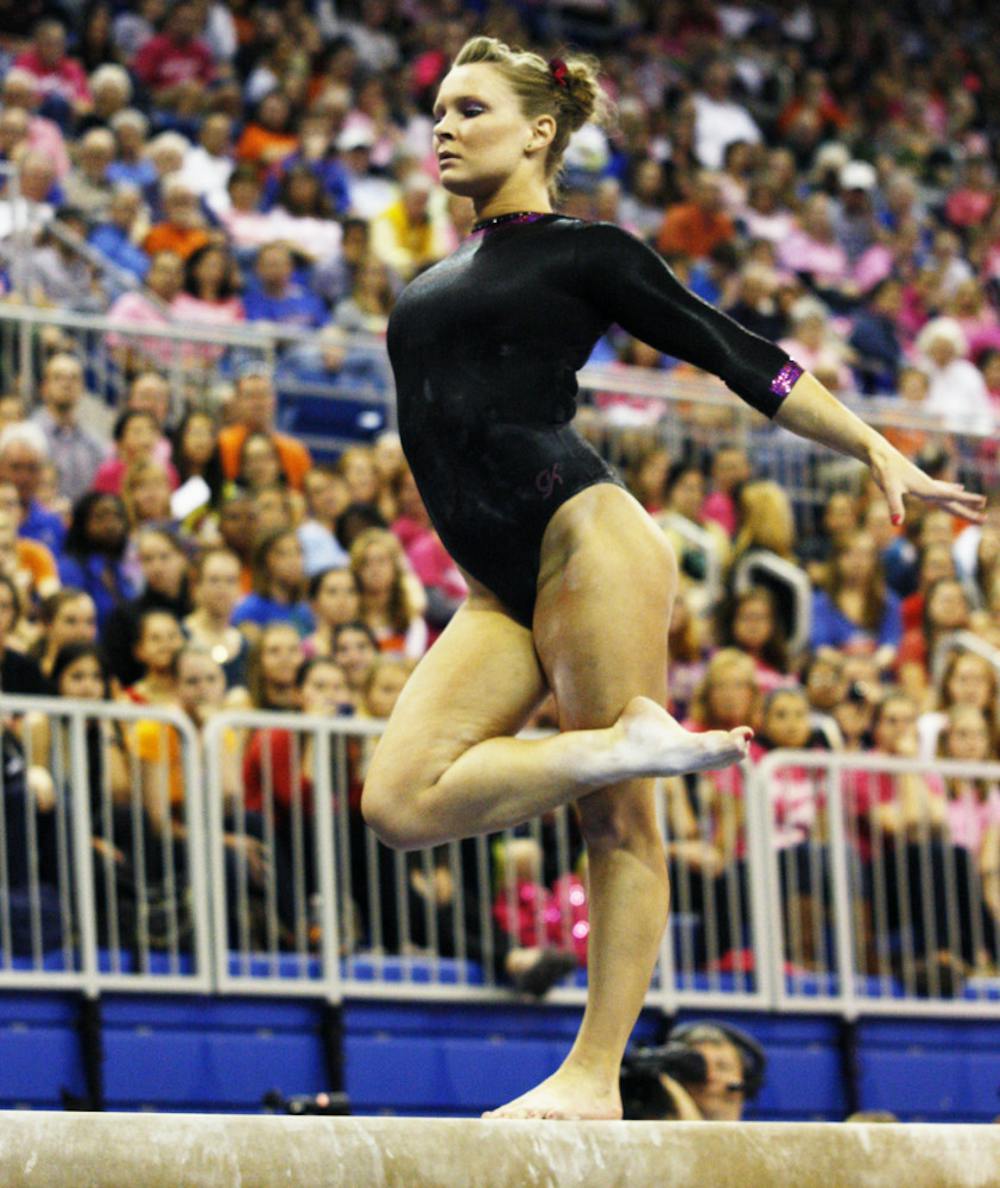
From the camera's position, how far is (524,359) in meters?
3.73

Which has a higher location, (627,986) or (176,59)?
(176,59)

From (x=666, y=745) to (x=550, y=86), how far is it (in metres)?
1.21

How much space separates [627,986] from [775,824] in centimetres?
422

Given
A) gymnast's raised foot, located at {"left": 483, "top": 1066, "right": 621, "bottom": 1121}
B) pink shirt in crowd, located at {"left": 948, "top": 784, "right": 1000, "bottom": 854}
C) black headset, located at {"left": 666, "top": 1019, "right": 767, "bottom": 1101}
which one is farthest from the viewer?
pink shirt in crowd, located at {"left": 948, "top": 784, "right": 1000, "bottom": 854}

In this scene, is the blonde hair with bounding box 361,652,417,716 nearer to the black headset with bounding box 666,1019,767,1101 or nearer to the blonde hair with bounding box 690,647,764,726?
the blonde hair with bounding box 690,647,764,726

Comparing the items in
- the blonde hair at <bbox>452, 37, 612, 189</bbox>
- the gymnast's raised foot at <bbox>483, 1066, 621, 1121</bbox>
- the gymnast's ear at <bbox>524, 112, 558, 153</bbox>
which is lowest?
the gymnast's raised foot at <bbox>483, 1066, 621, 1121</bbox>

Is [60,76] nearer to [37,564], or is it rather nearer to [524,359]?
[37,564]

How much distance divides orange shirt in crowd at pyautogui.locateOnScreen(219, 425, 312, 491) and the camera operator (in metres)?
3.62

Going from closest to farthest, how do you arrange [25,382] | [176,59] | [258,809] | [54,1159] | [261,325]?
[54,1159] < [258,809] < [25,382] < [261,325] < [176,59]

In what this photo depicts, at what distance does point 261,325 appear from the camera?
9961 mm

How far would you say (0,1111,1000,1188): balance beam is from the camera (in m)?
2.90

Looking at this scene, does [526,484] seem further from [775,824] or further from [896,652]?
[896,652]

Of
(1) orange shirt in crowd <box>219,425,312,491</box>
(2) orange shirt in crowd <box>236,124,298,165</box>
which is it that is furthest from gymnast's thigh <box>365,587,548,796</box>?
(2) orange shirt in crowd <box>236,124,298,165</box>

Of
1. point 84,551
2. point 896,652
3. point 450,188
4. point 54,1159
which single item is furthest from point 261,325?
point 54,1159
